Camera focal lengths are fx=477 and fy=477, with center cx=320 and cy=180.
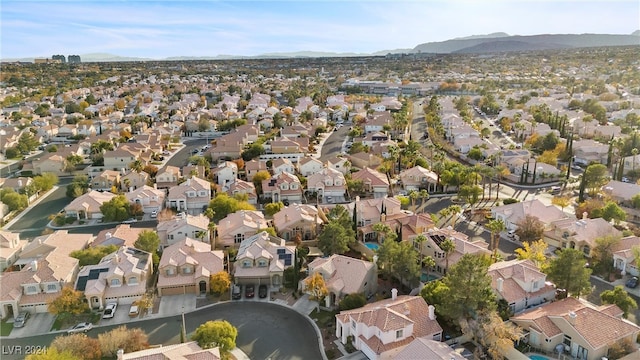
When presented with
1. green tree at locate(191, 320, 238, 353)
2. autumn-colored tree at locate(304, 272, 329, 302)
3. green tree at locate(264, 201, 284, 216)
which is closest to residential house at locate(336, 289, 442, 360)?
autumn-colored tree at locate(304, 272, 329, 302)

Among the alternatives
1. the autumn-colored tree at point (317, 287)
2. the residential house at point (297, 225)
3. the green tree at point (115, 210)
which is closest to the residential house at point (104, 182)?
the green tree at point (115, 210)

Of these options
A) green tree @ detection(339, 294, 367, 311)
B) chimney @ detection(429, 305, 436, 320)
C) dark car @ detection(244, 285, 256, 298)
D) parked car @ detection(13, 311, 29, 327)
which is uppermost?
chimney @ detection(429, 305, 436, 320)

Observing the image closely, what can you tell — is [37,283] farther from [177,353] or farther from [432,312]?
[432,312]

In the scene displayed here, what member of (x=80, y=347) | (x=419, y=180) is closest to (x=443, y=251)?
(x=419, y=180)

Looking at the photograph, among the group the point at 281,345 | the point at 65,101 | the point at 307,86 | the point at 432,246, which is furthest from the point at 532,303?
the point at 307,86

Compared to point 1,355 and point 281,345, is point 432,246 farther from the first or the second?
point 1,355

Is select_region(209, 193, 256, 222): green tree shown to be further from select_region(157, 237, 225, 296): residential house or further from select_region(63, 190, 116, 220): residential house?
select_region(63, 190, 116, 220): residential house
